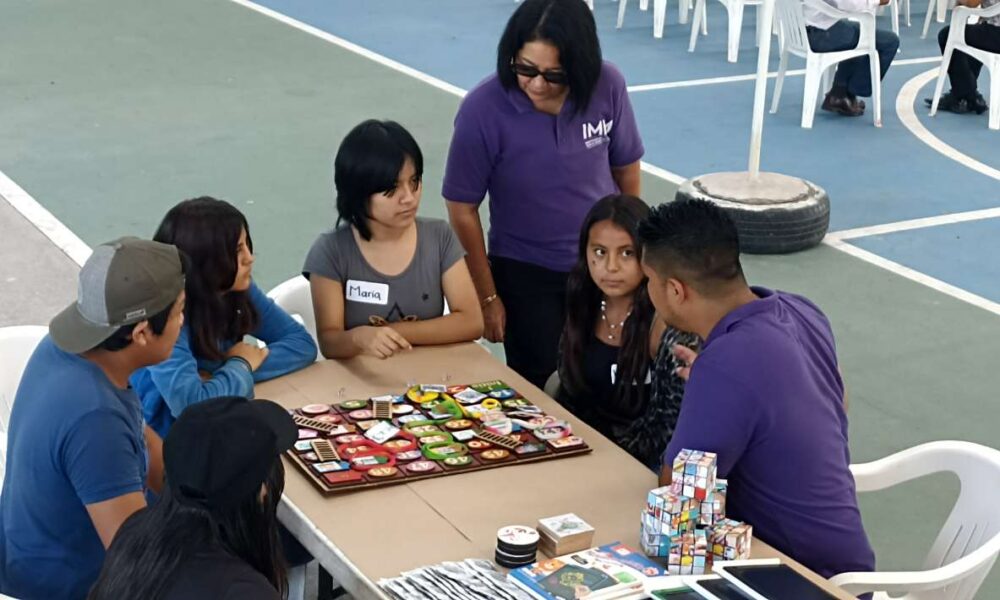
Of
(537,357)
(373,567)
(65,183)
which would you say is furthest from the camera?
(65,183)

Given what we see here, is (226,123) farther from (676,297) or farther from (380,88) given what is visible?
(676,297)

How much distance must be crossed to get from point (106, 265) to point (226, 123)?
21.5 feet

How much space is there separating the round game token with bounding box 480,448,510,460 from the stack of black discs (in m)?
0.50

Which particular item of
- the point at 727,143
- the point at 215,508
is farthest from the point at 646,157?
the point at 215,508

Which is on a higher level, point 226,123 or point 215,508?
point 215,508

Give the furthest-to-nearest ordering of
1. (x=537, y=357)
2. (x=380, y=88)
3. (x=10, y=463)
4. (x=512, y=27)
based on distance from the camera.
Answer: (x=380, y=88) < (x=537, y=357) < (x=512, y=27) < (x=10, y=463)

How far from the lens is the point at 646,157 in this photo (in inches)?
356

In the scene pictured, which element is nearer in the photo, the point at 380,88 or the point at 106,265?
the point at 106,265

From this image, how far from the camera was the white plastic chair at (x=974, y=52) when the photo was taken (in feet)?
32.9

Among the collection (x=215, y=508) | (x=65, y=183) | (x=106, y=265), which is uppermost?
(x=106, y=265)

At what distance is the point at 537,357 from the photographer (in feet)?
15.7

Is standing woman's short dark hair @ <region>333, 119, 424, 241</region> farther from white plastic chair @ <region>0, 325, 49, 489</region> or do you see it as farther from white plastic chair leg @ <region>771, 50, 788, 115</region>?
white plastic chair leg @ <region>771, 50, 788, 115</region>

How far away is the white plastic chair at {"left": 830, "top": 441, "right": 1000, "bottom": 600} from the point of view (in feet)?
10.9

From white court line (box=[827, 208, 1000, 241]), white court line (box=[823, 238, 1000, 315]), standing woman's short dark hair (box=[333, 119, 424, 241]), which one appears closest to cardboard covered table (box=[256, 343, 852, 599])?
standing woman's short dark hair (box=[333, 119, 424, 241])
